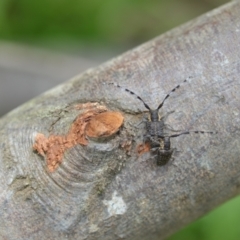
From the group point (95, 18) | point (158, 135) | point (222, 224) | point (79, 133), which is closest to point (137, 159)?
point (158, 135)

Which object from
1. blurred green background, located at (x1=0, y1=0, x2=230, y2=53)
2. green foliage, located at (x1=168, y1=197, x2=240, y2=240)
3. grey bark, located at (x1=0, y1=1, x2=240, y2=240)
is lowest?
green foliage, located at (x1=168, y1=197, x2=240, y2=240)

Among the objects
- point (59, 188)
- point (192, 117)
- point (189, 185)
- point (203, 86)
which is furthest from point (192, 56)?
point (59, 188)

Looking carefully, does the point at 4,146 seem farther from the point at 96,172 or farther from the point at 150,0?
the point at 150,0

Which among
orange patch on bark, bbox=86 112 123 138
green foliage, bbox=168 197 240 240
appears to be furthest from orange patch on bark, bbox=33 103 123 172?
green foliage, bbox=168 197 240 240

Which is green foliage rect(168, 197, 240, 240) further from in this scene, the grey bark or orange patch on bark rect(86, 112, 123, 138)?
orange patch on bark rect(86, 112, 123, 138)

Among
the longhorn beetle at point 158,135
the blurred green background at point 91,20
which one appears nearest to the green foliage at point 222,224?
the longhorn beetle at point 158,135

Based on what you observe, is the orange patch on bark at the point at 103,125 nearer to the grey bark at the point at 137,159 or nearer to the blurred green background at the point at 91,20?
the grey bark at the point at 137,159

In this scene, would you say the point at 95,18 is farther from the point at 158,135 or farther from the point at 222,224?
the point at 158,135
